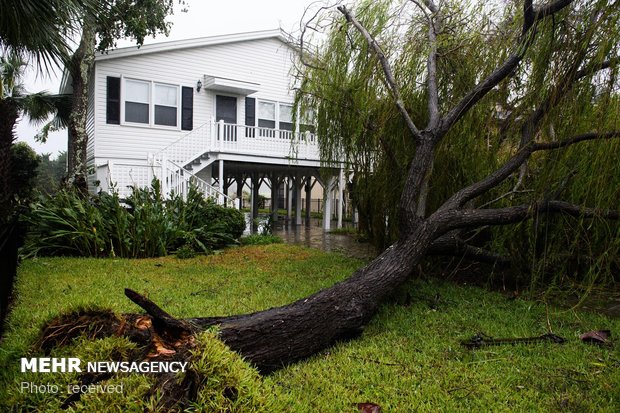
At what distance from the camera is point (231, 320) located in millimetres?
2791

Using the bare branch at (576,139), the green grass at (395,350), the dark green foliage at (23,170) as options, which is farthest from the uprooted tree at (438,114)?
the dark green foliage at (23,170)

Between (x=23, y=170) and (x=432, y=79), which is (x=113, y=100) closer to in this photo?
(x=23, y=170)

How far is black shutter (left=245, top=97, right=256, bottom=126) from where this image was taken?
49.0 feet

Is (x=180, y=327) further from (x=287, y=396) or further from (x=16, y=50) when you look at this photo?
(x=16, y=50)

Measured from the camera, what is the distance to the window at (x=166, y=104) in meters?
13.5

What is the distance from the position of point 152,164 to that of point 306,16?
6.77 metres

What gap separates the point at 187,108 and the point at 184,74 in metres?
1.11

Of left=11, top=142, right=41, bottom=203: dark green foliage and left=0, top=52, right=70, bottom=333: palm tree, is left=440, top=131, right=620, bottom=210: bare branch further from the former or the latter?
left=11, top=142, right=41, bottom=203: dark green foliage

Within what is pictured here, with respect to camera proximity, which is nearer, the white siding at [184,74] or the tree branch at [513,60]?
the tree branch at [513,60]

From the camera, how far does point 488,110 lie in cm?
538

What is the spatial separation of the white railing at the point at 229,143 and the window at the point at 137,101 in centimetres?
188

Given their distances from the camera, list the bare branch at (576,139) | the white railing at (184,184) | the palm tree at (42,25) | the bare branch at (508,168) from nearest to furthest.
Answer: the bare branch at (576,139)
the bare branch at (508,168)
the palm tree at (42,25)
the white railing at (184,184)

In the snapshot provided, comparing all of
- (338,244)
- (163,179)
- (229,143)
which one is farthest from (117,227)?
(229,143)

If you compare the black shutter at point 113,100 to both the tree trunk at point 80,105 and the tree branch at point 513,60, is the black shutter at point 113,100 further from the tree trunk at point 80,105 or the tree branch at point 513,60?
the tree branch at point 513,60
